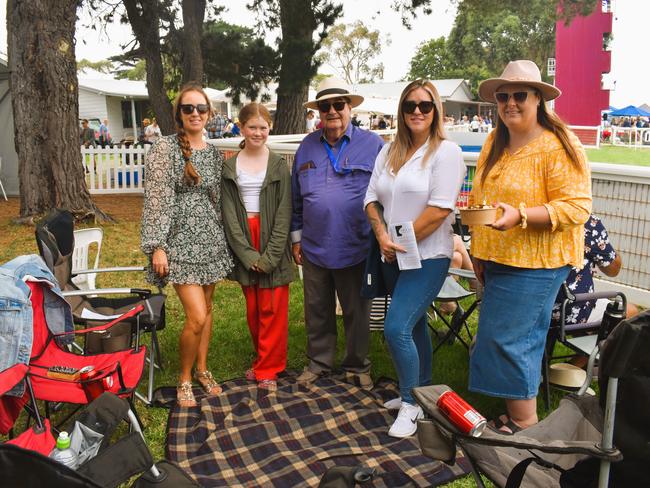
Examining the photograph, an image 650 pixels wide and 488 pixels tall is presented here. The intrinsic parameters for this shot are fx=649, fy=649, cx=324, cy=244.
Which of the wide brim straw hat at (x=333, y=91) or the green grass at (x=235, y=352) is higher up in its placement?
the wide brim straw hat at (x=333, y=91)

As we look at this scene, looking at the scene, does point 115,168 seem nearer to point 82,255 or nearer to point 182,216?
point 82,255

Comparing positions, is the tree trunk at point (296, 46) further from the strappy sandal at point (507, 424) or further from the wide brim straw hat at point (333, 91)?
the strappy sandal at point (507, 424)

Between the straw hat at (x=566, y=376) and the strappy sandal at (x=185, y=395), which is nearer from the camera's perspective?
the straw hat at (x=566, y=376)

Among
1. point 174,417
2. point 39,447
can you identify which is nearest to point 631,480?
point 39,447

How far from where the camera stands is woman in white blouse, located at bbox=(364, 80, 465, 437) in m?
3.40

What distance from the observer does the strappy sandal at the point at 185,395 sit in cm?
396

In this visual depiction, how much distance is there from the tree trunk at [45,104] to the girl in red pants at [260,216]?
6.44 metres

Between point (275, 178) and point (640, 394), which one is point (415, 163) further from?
point (640, 394)

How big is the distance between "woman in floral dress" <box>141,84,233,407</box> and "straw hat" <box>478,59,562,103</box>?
1.69m

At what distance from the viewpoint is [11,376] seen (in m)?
2.85

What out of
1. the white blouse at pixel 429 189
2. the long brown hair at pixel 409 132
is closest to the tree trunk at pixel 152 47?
the long brown hair at pixel 409 132

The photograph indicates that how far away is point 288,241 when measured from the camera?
4262 millimetres

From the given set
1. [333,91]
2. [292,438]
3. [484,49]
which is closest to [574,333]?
[292,438]

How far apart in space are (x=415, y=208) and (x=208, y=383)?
181 centimetres
